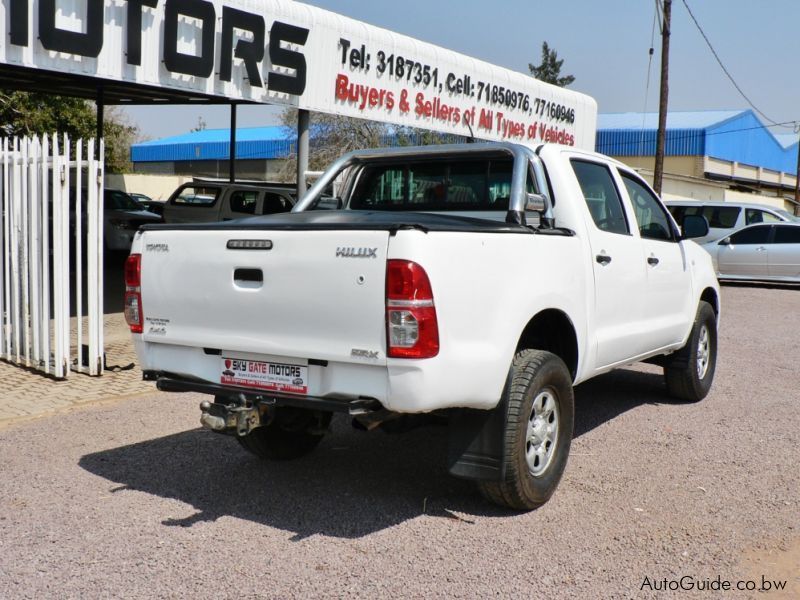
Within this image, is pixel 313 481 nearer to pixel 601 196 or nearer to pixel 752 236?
pixel 601 196

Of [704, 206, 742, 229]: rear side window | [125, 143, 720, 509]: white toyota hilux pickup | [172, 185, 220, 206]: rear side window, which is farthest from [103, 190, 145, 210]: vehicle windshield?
[125, 143, 720, 509]: white toyota hilux pickup

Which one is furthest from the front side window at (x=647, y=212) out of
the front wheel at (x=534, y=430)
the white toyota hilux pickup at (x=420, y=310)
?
the front wheel at (x=534, y=430)

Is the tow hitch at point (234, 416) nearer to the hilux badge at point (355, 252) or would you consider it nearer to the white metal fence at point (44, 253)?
the hilux badge at point (355, 252)

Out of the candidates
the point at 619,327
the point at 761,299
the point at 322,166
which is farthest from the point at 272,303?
the point at 322,166

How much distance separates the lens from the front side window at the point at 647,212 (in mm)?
6816

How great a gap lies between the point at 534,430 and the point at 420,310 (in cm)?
127

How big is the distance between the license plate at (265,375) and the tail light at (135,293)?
62 cm

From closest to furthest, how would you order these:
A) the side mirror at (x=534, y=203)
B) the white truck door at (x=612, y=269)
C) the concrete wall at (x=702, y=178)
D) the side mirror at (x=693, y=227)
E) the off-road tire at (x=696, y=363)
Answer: the side mirror at (x=534, y=203)
the white truck door at (x=612, y=269)
the side mirror at (x=693, y=227)
the off-road tire at (x=696, y=363)
the concrete wall at (x=702, y=178)

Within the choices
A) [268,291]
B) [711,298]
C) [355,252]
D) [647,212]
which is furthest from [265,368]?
[711,298]

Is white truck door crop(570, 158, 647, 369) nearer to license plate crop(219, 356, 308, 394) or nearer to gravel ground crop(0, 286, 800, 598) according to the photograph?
gravel ground crop(0, 286, 800, 598)

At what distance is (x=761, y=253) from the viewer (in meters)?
21.1

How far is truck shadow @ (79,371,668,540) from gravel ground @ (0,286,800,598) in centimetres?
2

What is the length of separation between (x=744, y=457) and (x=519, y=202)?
8.01ft

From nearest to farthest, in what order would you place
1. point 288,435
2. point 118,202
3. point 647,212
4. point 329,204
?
point 288,435
point 329,204
point 647,212
point 118,202
